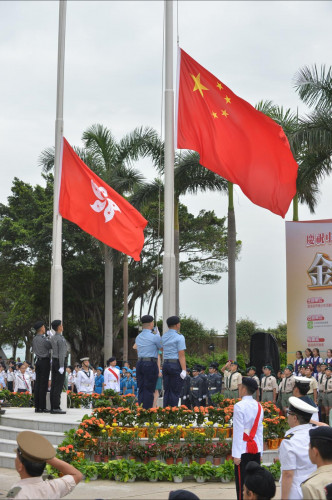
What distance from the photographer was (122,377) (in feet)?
75.5

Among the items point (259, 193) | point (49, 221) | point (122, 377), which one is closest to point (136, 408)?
point (259, 193)

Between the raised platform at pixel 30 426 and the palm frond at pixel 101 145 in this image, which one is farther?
the palm frond at pixel 101 145

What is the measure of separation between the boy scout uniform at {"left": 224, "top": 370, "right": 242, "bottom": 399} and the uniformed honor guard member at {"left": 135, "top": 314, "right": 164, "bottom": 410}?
7484mm

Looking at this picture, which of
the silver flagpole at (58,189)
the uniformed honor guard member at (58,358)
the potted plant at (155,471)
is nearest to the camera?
the potted plant at (155,471)

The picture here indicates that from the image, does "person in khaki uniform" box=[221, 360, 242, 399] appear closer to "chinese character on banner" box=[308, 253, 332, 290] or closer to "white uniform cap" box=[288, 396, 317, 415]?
"chinese character on banner" box=[308, 253, 332, 290]

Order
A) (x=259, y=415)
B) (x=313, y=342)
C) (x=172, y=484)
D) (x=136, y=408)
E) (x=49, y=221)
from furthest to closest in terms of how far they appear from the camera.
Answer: (x=49, y=221)
(x=313, y=342)
(x=136, y=408)
(x=172, y=484)
(x=259, y=415)

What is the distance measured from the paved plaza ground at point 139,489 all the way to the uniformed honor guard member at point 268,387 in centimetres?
973

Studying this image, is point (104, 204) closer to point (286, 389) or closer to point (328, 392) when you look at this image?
point (286, 389)

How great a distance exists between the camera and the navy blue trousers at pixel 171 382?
12.3 metres

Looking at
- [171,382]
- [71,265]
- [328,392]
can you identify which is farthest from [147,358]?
[71,265]

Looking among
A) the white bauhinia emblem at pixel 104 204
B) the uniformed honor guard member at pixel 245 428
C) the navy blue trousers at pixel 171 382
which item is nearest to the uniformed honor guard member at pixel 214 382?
the white bauhinia emblem at pixel 104 204

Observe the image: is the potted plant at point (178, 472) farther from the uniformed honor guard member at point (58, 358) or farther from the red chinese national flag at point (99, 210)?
the red chinese national flag at point (99, 210)

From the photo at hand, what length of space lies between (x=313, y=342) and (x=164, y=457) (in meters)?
12.0

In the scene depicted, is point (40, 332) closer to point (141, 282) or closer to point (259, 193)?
point (259, 193)
